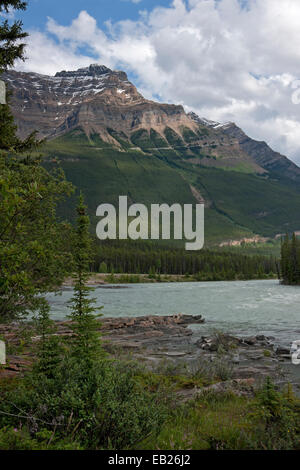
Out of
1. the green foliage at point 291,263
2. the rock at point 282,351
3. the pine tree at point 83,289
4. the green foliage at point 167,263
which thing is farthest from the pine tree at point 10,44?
the green foliage at point 167,263

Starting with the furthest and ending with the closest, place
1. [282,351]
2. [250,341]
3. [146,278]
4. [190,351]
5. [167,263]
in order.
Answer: [167,263] < [146,278] < [250,341] < [190,351] < [282,351]

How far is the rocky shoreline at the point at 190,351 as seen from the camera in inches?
585

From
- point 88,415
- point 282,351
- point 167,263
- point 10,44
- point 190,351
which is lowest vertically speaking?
point 167,263

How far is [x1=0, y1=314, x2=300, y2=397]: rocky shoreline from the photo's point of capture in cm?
1485

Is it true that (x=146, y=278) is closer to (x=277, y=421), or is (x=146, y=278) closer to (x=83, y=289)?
(x=83, y=289)

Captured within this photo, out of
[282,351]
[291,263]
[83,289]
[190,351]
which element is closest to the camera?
[83,289]

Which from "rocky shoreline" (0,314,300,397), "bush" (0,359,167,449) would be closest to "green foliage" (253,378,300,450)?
"bush" (0,359,167,449)

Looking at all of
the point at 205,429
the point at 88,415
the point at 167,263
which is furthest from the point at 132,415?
the point at 167,263

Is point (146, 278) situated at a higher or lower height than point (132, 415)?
lower

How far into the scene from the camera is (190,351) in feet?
75.0

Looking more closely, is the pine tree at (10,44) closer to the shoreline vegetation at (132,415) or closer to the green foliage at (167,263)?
the shoreline vegetation at (132,415)

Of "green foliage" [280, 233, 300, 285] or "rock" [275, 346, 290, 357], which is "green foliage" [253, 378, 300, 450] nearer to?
"rock" [275, 346, 290, 357]
